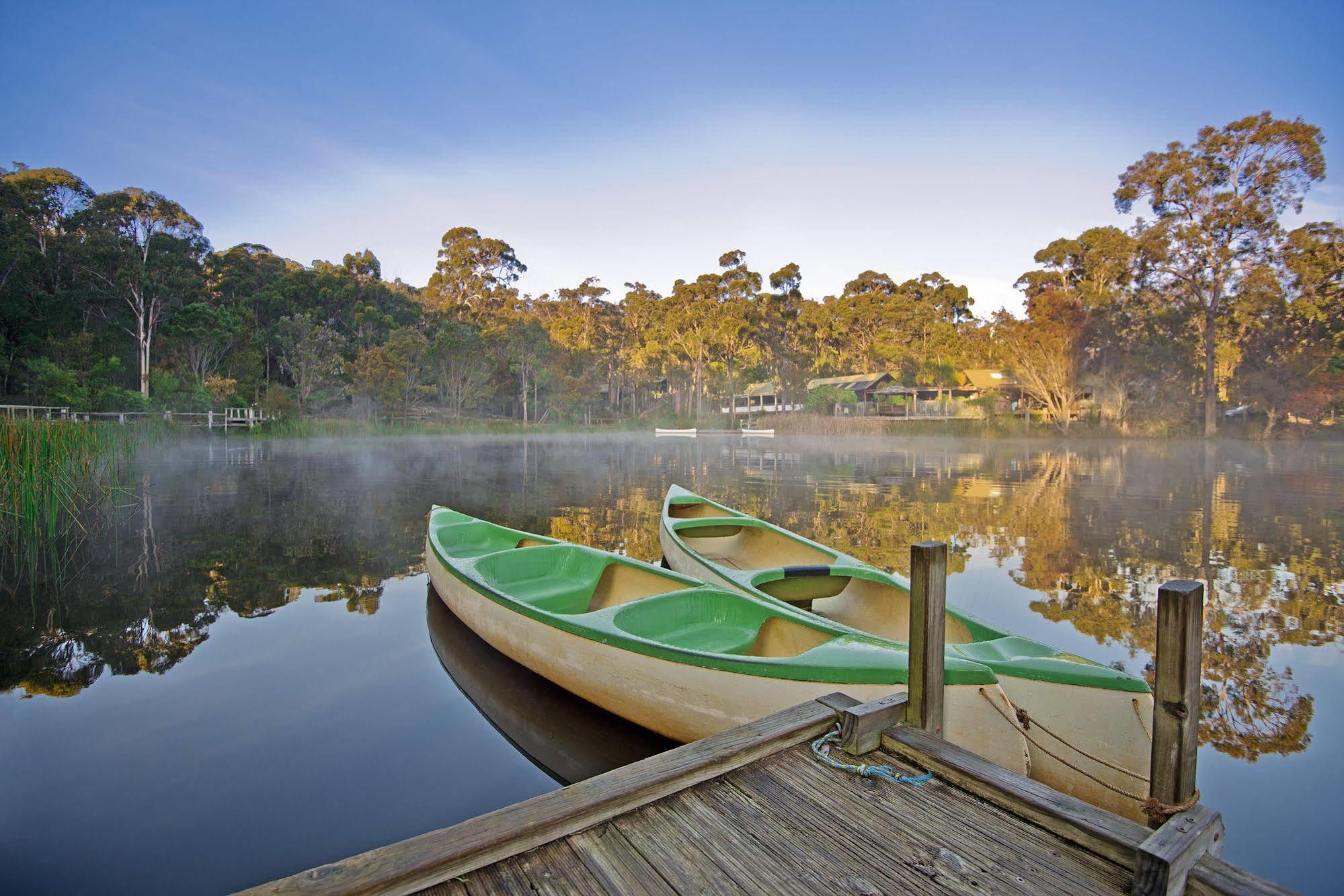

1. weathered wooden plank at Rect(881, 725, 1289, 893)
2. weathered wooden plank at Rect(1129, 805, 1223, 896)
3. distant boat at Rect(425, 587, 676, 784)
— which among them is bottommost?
distant boat at Rect(425, 587, 676, 784)

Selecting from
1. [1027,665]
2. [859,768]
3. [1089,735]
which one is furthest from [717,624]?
[1089,735]

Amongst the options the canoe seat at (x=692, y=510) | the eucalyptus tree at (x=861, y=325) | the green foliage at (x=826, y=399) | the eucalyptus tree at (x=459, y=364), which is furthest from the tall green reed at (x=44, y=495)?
the eucalyptus tree at (x=861, y=325)

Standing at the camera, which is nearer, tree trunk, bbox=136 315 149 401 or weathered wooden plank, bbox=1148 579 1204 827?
weathered wooden plank, bbox=1148 579 1204 827

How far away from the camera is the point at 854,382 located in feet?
151

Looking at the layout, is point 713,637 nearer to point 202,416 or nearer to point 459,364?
point 202,416

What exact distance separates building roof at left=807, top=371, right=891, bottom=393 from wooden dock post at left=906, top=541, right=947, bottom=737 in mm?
40729

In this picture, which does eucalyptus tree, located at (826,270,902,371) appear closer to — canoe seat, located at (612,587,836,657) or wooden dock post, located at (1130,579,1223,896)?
canoe seat, located at (612,587,836,657)

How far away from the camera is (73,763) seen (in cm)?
338

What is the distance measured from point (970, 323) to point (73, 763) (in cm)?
5452

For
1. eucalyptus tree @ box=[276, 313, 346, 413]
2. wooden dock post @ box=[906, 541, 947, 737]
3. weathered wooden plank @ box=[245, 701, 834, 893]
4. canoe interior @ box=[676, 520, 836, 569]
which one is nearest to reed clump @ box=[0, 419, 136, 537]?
canoe interior @ box=[676, 520, 836, 569]

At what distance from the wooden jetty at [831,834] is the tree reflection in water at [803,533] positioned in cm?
230

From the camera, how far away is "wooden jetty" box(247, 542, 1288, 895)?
5.56 feet

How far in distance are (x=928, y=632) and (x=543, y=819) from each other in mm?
1452

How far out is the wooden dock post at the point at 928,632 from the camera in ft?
8.05
